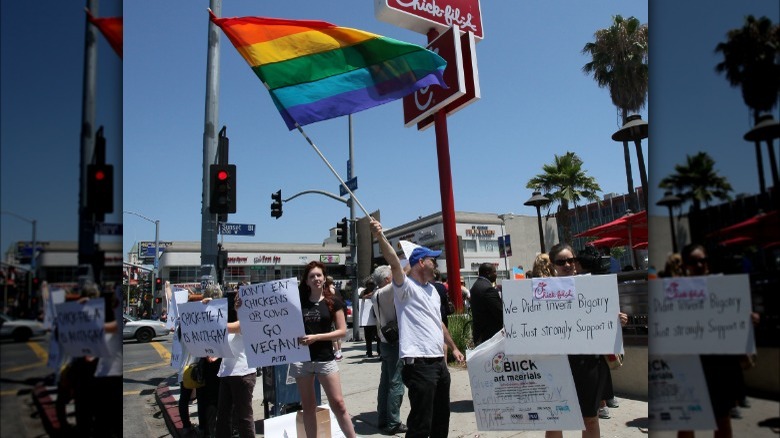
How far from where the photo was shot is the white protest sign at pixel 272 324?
184 inches

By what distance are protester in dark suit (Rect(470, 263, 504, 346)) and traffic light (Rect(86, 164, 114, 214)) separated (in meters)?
5.61

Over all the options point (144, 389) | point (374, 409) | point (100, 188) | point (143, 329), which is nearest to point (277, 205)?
point (143, 329)

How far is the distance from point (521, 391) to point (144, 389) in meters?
9.07

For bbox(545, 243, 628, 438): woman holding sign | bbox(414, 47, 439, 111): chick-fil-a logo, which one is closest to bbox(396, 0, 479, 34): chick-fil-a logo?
bbox(414, 47, 439, 111): chick-fil-a logo

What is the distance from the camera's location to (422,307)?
4418mm

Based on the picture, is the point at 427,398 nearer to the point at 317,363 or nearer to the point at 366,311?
the point at 317,363

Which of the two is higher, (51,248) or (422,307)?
(51,248)

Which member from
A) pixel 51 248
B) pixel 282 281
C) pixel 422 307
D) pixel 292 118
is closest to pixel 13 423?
pixel 51 248

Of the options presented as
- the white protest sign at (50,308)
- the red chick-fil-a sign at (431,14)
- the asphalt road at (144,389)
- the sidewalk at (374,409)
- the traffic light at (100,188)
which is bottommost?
the asphalt road at (144,389)

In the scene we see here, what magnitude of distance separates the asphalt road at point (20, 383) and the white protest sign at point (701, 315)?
79cm

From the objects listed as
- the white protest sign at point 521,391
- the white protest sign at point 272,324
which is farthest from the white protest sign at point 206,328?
the white protest sign at point 521,391

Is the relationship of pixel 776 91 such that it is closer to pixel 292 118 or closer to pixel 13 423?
pixel 13 423

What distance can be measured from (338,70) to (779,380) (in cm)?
476

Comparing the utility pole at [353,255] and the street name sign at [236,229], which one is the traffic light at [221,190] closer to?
the street name sign at [236,229]
